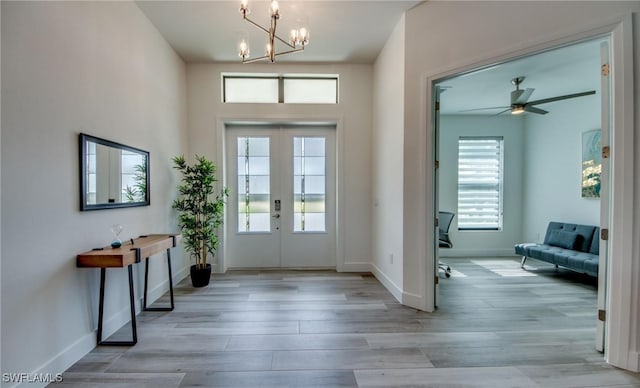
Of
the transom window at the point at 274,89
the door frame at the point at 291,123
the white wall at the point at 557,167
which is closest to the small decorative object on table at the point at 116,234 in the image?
the door frame at the point at 291,123

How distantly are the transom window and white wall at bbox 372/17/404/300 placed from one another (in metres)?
0.85

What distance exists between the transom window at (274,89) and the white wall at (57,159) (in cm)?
152

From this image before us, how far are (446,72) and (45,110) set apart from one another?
3285 millimetres

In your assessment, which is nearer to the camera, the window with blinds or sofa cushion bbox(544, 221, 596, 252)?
sofa cushion bbox(544, 221, 596, 252)

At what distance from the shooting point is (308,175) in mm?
4551

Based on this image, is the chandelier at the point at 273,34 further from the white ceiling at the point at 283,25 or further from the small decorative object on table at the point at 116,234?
the small decorative object on table at the point at 116,234

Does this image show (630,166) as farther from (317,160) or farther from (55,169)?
(55,169)

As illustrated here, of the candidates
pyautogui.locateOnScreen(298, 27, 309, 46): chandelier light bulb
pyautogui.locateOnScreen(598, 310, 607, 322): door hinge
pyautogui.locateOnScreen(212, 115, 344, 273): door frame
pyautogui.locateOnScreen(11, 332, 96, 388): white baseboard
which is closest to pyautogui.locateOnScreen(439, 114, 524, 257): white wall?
pyautogui.locateOnScreen(212, 115, 344, 273): door frame

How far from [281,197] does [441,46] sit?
294 centimetres

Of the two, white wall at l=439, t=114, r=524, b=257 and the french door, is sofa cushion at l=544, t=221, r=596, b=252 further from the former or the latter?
the french door

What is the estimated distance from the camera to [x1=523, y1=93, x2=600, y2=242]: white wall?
462cm

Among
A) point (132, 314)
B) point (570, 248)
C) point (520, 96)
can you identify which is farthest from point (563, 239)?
point (132, 314)

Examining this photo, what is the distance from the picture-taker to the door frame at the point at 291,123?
4.28 m

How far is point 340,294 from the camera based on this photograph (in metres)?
3.47
